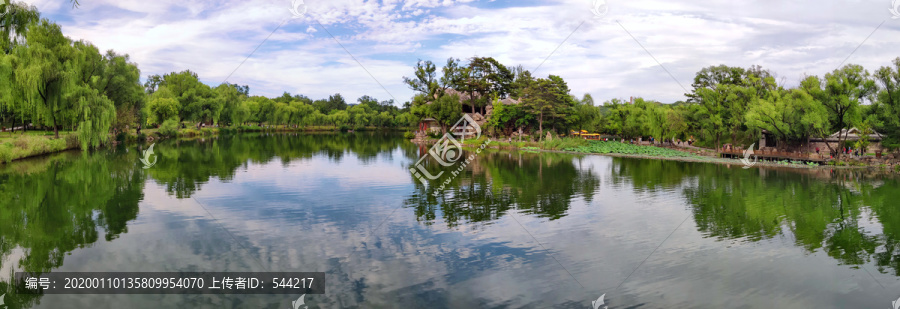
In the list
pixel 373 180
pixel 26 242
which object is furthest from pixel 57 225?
pixel 373 180

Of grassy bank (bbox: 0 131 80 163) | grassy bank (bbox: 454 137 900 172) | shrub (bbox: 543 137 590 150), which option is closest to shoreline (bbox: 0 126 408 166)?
grassy bank (bbox: 0 131 80 163)

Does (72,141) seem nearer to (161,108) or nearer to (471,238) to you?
(161,108)

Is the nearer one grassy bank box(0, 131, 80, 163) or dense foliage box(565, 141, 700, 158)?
grassy bank box(0, 131, 80, 163)

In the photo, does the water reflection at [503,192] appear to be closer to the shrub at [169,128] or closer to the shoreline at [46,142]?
the shoreline at [46,142]

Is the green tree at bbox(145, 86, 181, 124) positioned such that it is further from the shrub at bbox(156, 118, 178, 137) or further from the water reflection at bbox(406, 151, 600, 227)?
the water reflection at bbox(406, 151, 600, 227)

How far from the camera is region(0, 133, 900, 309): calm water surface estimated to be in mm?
9586

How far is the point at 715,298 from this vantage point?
9477mm

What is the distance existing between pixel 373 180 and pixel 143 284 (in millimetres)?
14978

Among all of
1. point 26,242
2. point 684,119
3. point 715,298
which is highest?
point 684,119

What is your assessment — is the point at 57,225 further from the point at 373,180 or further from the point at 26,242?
the point at 373,180

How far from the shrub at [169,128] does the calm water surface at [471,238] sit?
3568 cm

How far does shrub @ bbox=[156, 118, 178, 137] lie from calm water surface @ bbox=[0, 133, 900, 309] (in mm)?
35678

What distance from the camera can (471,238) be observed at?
13250mm

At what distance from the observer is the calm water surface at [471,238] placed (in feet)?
31.4
